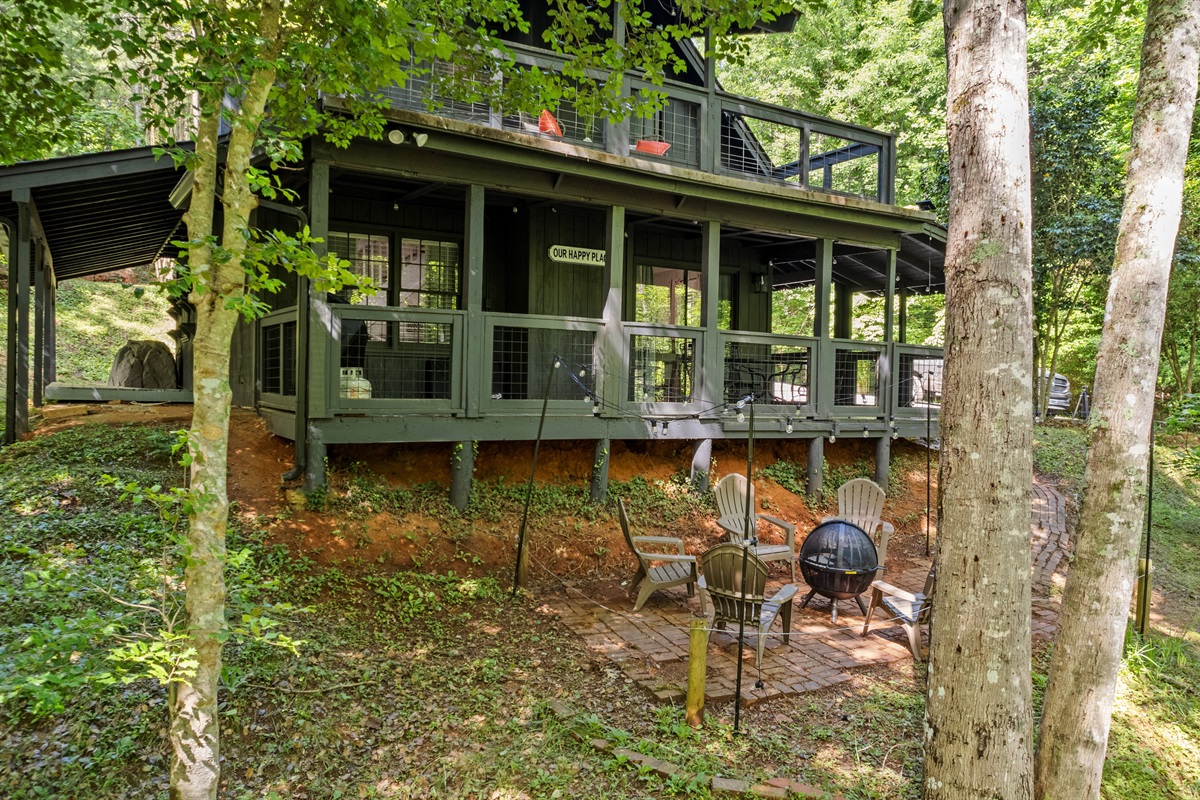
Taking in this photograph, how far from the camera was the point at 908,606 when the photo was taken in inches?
254

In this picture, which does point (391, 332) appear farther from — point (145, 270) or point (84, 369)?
point (145, 270)

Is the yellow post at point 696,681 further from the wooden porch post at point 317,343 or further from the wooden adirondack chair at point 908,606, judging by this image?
the wooden porch post at point 317,343

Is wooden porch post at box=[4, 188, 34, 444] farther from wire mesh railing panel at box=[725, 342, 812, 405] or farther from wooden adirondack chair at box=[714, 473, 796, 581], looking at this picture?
wire mesh railing panel at box=[725, 342, 812, 405]

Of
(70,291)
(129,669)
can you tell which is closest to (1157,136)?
(129,669)

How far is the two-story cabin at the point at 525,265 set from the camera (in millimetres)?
7547

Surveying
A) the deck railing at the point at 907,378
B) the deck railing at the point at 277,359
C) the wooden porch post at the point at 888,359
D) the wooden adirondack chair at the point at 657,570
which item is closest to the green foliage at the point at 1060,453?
the deck railing at the point at 907,378

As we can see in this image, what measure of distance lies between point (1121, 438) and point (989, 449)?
4.70ft

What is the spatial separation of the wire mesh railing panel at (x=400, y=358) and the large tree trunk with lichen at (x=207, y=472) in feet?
18.9

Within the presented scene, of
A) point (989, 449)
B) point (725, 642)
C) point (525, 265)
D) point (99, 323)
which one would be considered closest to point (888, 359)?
point (525, 265)

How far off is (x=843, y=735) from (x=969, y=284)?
122 inches

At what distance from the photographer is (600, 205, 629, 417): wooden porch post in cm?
881

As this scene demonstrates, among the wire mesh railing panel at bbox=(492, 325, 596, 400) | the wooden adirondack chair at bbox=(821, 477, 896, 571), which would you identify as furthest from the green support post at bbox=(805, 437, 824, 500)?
the wire mesh railing panel at bbox=(492, 325, 596, 400)

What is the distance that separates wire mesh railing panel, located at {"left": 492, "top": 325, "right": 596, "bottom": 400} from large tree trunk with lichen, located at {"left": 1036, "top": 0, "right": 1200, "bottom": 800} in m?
6.37

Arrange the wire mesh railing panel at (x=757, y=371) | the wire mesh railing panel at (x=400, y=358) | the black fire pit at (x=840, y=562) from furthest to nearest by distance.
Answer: the wire mesh railing panel at (x=757, y=371) < the wire mesh railing panel at (x=400, y=358) < the black fire pit at (x=840, y=562)
